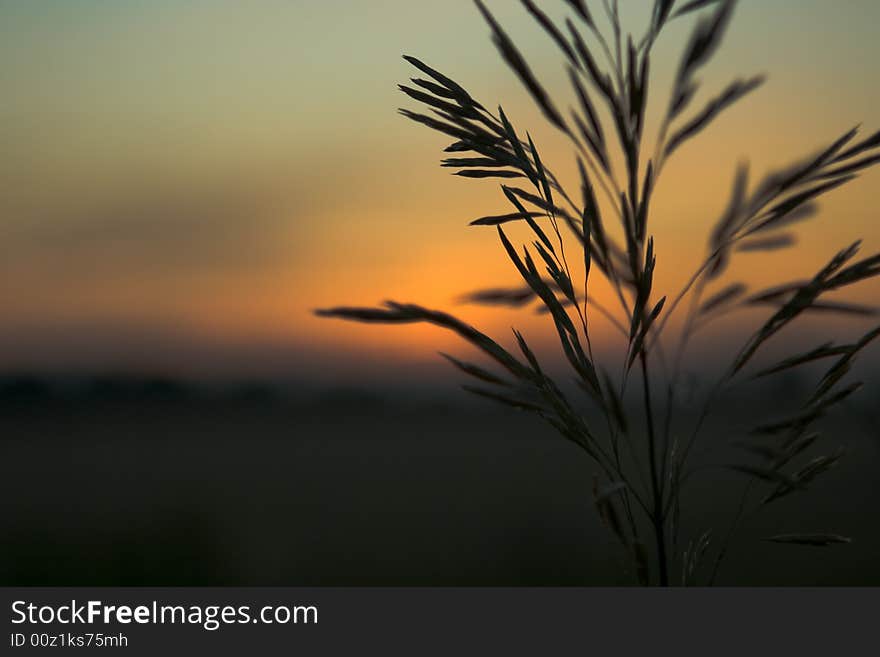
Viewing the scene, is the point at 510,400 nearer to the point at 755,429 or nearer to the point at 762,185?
the point at 755,429

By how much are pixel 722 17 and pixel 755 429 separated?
1.69 feet

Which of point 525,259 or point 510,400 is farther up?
point 525,259

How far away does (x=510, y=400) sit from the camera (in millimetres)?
935

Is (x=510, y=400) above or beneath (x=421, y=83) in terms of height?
beneath

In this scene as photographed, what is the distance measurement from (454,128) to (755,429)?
0.52 metres

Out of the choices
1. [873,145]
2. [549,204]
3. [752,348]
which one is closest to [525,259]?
[549,204]

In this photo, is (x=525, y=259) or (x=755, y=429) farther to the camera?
(x=525, y=259)

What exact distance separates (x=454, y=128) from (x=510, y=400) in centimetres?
36

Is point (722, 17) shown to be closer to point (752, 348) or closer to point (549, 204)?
point (549, 204)
